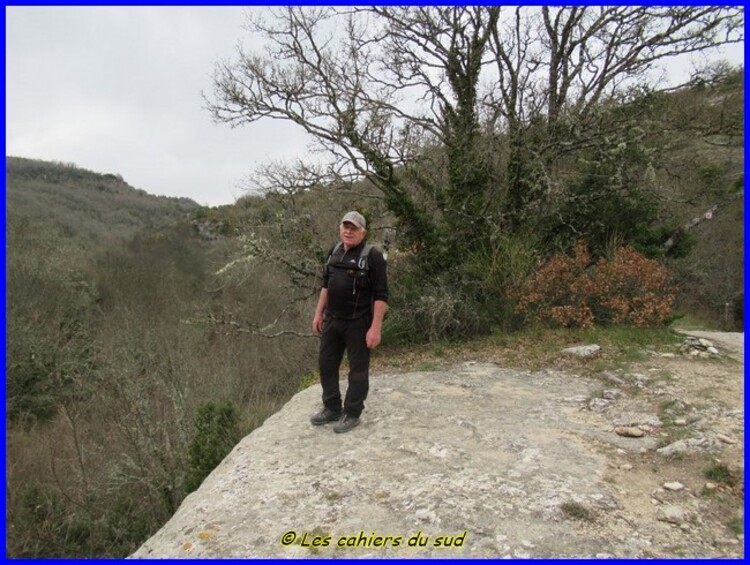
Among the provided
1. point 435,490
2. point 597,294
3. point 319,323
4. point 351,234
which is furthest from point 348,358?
point 597,294

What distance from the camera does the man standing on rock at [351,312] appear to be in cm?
400

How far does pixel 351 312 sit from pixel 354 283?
0.27 metres

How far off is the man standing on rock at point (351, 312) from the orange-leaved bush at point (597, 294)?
468cm

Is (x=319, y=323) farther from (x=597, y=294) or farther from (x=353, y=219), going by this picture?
(x=597, y=294)

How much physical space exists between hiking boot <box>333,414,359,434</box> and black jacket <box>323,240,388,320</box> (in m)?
0.95

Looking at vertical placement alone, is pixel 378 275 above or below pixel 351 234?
below

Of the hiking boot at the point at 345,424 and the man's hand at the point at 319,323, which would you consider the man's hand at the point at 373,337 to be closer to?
the man's hand at the point at 319,323

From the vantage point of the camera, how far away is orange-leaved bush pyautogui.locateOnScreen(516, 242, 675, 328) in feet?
25.5

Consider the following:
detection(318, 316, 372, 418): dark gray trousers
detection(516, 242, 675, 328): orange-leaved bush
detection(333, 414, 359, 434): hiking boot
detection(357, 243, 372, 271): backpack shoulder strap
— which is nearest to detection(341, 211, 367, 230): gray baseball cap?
detection(357, 243, 372, 271): backpack shoulder strap

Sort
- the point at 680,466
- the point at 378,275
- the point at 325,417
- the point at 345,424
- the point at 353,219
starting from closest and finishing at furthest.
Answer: the point at 680,466 → the point at 353,219 → the point at 378,275 → the point at 345,424 → the point at 325,417

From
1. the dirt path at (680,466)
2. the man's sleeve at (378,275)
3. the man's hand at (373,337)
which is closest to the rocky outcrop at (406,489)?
the dirt path at (680,466)

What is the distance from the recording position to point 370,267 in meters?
4.01

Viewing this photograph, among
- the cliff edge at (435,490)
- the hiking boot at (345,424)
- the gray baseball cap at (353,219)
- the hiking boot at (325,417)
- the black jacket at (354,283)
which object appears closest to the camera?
the cliff edge at (435,490)

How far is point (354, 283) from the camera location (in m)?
4.02
